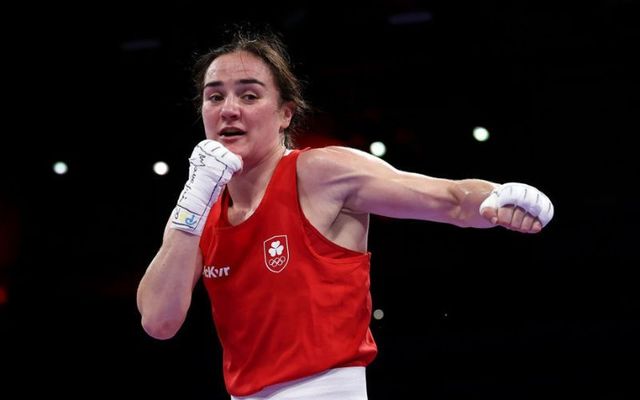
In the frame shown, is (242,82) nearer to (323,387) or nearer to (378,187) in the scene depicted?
(378,187)

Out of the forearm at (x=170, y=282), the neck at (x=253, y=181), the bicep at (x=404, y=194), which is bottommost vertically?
the forearm at (x=170, y=282)

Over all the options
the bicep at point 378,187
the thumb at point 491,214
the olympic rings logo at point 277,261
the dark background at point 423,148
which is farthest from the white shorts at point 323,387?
the dark background at point 423,148

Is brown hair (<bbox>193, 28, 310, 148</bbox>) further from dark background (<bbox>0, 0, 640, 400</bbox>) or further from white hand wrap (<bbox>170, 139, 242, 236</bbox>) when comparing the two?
dark background (<bbox>0, 0, 640, 400</bbox>)

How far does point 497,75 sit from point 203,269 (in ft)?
13.3

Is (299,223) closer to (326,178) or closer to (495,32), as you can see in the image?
(326,178)

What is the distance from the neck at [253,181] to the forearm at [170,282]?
0.27 meters

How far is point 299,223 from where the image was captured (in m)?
2.59

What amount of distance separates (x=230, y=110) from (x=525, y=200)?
1.05m

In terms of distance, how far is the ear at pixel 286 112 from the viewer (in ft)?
9.77

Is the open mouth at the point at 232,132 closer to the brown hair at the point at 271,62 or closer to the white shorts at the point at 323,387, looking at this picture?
the brown hair at the point at 271,62

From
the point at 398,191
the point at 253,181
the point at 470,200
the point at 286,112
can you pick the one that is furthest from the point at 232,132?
the point at 470,200

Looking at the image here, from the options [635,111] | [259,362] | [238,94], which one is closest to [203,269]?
[259,362]

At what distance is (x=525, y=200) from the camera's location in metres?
2.15

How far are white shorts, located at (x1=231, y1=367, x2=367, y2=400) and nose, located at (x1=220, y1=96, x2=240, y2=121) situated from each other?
868 mm
